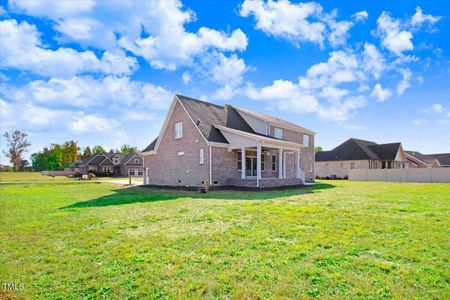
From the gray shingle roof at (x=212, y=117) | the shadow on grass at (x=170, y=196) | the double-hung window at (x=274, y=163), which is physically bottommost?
the shadow on grass at (x=170, y=196)

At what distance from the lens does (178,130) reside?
2266 centimetres

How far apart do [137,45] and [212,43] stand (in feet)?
14.5

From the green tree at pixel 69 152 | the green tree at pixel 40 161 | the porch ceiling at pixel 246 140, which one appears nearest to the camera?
the porch ceiling at pixel 246 140

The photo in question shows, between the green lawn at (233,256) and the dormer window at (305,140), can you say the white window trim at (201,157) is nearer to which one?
the green lawn at (233,256)

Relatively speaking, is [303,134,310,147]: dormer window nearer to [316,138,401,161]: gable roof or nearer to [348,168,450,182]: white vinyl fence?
[348,168,450,182]: white vinyl fence

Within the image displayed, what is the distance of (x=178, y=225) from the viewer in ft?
24.7

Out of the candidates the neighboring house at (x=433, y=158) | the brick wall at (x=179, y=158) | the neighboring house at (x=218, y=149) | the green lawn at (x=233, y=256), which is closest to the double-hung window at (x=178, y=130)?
the neighboring house at (x=218, y=149)

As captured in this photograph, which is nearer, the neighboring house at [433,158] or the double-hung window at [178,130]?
the double-hung window at [178,130]

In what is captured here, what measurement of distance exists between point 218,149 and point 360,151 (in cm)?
2912

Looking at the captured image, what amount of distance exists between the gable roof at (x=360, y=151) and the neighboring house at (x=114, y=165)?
3940 centimetres

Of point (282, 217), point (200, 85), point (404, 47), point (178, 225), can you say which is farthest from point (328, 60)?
point (178, 225)

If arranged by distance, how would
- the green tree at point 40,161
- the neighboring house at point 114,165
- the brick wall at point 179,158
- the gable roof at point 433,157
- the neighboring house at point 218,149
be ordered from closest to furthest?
the neighboring house at point 218,149 < the brick wall at point 179,158 < the gable roof at point 433,157 < the neighboring house at point 114,165 < the green tree at point 40,161

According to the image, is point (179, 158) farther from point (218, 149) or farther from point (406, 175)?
point (406, 175)

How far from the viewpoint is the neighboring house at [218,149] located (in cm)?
1983
